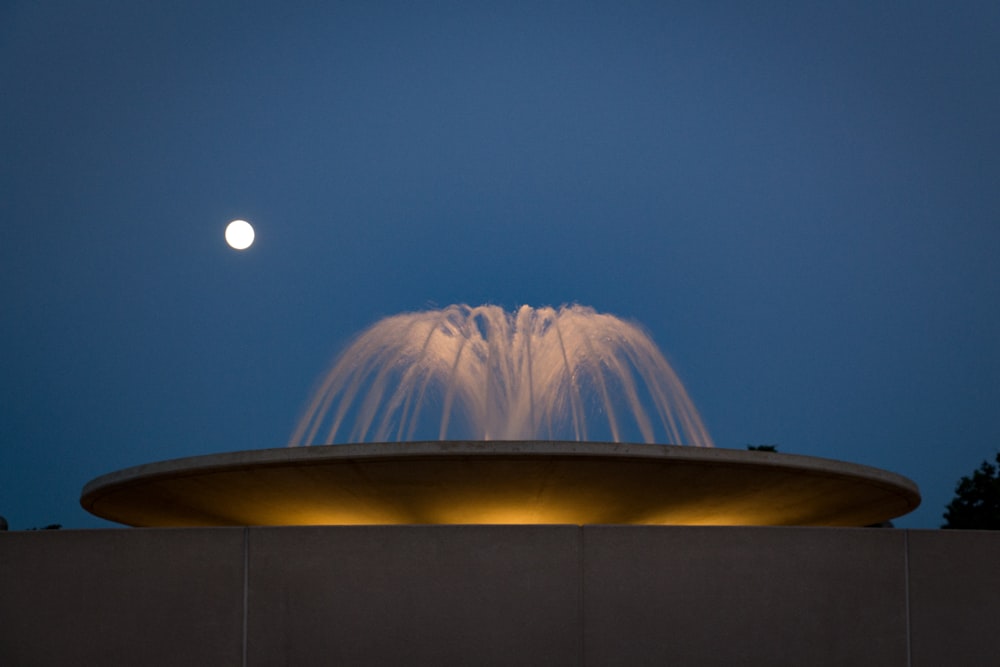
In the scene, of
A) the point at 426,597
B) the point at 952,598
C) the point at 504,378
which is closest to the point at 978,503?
the point at 504,378

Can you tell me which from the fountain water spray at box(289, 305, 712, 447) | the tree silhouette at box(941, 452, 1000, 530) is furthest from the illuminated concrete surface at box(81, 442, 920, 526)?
the tree silhouette at box(941, 452, 1000, 530)

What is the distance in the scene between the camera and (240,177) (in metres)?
106

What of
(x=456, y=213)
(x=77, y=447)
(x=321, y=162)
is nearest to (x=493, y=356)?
(x=77, y=447)

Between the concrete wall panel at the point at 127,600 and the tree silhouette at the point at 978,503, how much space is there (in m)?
47.0

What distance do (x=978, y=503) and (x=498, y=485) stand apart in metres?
47.9

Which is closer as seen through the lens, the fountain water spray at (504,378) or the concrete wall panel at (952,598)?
the concrete wall panel at (952,598)

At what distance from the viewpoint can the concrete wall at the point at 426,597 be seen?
9.52 meters

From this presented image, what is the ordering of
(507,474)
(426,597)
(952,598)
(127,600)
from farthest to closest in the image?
(952,598) → (507,474) → (127,600) → (426,597)

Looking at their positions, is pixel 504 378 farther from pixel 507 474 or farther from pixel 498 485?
pixel 507 474

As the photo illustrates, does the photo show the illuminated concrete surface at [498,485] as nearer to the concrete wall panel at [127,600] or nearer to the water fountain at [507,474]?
the water fountain at [507,474]

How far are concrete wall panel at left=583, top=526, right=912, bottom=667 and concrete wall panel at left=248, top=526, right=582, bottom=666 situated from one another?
1.11ft

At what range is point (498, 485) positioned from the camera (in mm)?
10281

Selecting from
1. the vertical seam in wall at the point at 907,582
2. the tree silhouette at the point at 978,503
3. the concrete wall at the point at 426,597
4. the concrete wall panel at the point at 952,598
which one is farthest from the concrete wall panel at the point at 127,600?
the tree silhouette at the point at 978,503

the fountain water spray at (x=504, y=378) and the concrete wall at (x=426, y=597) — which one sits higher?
the fountain water spray at (x=504, y=378)
